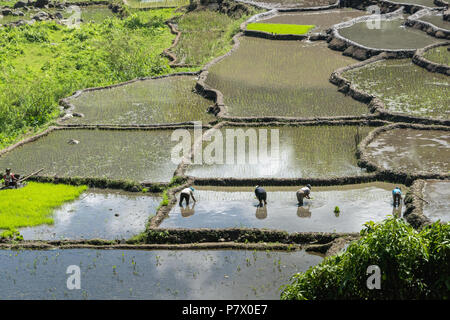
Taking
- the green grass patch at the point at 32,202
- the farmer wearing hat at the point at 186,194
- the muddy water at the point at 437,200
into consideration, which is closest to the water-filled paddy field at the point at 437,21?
the muddy water at the point at 437,200

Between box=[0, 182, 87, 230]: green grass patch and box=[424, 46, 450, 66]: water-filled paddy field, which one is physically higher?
box=[424, 46, 450, 66]: water-filled paddy field

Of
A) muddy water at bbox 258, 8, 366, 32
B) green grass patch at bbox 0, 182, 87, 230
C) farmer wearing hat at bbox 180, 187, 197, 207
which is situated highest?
muddy water at bbox 258, 8, 366, 32

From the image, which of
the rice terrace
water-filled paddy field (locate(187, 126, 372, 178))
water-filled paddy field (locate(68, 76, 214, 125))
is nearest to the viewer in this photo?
the rice terrace

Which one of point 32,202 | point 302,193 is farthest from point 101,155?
point 302,193

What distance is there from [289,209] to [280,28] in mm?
17128

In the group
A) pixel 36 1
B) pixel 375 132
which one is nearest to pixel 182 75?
pixel 375 132

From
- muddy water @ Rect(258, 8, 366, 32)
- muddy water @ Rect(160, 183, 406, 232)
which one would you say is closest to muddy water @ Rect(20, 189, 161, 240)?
muddy water @ Rect(160, 183, 406, 232)

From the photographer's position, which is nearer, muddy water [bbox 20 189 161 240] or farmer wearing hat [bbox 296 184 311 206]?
muddy water [bbox 20 189 161 240]

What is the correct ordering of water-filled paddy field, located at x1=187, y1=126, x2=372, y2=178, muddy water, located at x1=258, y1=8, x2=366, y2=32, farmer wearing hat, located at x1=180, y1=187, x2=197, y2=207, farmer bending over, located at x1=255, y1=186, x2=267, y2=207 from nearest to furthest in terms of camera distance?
farmer bending over, located at x1=255, y1=186, x2=267, y2=207 → farmer wearing hat, located at x1=180, y1=187, x2=197, y2=207 → water-filled paddy field, located at x1=187, y1=126, x2=372, y2=178 → muddy water, located at x1=258, y1=8, x2=366, y2=32

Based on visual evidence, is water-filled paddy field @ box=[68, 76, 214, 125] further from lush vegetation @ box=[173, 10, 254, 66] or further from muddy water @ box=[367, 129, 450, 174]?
muddy water @ box=[367, 129, 450, 174]

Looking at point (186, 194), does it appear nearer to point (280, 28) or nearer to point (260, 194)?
point (260, 194)

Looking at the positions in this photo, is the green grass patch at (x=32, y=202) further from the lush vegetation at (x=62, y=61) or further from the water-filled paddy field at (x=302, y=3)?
the water-filled paddy field at (x=302, y=3)

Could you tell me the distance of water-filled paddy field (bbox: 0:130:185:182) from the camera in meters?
15.9

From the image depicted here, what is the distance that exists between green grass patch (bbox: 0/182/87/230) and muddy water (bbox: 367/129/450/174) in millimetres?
7435
